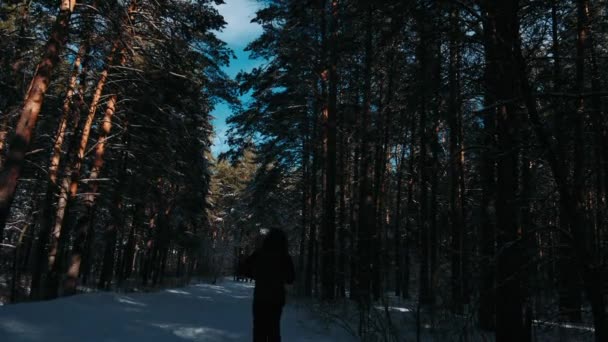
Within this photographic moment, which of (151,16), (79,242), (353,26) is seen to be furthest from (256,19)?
(79,242)

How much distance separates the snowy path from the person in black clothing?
204 centimetres

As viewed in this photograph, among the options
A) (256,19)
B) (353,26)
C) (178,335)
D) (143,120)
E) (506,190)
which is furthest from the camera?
(143,120)

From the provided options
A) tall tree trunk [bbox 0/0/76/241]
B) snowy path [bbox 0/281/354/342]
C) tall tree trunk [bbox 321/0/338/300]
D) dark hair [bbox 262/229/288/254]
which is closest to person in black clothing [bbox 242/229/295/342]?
dark hair [bbox 262/229/288/254]

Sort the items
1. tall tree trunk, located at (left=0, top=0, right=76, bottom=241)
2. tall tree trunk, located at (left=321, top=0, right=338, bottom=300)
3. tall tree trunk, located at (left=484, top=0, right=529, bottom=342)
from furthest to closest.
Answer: tall tree trunk, located at (left=321, top=0, right=338, bottom=300), tall tree trunk, located at (left=0, top=0, right=76, bottom=241), tall tree trunk, located at (left=484, top=0, right=529, bottom=342)

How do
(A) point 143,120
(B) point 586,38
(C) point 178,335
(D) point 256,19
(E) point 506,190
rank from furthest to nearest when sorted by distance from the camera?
(A) point 143,120, (D) point 256,19, (B) point 586,38, (C) point 178,335, (E) point 506,190

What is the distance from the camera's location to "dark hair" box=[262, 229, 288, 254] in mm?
4953

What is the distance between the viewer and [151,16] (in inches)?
445

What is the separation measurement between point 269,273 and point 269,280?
0.08m

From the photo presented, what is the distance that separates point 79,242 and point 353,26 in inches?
412

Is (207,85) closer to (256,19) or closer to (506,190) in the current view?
(256,19)

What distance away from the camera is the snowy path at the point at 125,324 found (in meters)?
5.85

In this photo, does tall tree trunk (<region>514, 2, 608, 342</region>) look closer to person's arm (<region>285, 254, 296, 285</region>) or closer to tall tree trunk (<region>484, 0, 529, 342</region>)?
tall tree trunk (<region>484, 0, 529, 342</region>)

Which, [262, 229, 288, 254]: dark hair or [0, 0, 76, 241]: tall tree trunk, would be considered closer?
[262, 229, 288, 254]: dark hair

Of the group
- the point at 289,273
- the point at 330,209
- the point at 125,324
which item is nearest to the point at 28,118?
the point at 125,324
